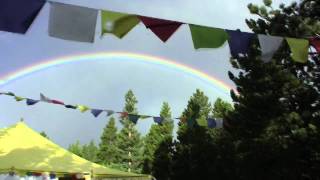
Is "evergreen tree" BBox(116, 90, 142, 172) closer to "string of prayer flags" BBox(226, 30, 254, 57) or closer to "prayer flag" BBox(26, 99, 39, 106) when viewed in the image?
"prayer flag" BBox(26, 99, 39, 106)

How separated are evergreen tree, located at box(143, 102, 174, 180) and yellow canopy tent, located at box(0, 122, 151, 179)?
25867mm

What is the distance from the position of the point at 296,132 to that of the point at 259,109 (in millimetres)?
3326

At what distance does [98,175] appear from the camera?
1313 cm

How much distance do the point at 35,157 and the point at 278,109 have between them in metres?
12.8

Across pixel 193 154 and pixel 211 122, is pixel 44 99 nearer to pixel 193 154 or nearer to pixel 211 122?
pixel 211 122

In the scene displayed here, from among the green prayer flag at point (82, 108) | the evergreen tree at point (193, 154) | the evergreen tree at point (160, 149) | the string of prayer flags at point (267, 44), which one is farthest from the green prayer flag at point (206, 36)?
the evergreen tree at point (160, 149)

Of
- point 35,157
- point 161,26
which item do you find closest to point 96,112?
point 35,157

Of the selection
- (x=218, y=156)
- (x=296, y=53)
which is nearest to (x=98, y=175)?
(x=296, y=53)

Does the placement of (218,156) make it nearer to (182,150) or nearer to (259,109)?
(182,150)

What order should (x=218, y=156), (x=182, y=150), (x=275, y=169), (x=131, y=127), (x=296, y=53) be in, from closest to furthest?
(x=296, y=53)
(x=275, y=169)
(x=218, y=156)
(x=182, y=150)
(x=131, y=127)

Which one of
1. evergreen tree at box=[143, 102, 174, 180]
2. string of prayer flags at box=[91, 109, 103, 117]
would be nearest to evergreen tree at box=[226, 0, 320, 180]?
string of prayer flags at box=[91, 109, 103, 117]

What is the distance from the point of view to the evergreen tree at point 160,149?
47.2 m

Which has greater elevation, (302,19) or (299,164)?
(302,19)

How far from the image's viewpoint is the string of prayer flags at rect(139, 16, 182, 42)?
28.4 ft
